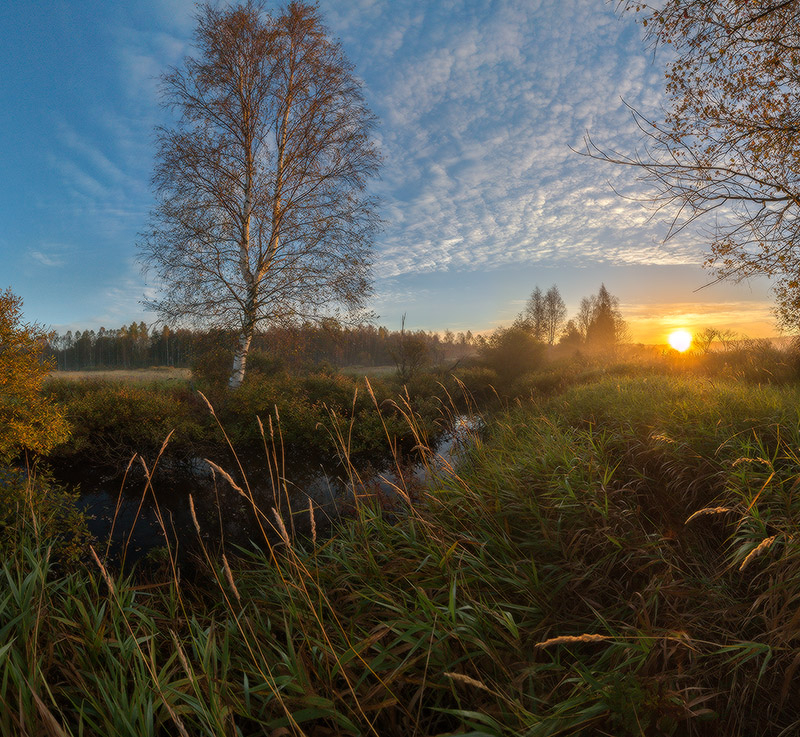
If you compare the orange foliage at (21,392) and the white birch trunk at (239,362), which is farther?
the white birch trunk at (239,362)

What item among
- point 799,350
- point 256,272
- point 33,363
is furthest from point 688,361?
point 33,363

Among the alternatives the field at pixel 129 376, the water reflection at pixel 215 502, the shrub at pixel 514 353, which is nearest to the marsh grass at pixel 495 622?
the water reflection at pixel 215 502

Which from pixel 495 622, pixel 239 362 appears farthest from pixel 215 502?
pixel 495 622

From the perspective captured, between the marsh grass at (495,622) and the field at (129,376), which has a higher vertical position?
the field at (129,376)

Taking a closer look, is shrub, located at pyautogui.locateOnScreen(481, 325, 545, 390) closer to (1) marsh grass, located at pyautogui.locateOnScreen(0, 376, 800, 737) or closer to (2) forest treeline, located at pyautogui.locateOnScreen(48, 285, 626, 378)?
(2) forest treeline, located at pyautogui.locateOnScreen(48, 285, 626, 378)

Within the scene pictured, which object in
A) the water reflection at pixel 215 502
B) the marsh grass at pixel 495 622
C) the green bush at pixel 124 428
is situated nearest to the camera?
the marsh grass at pixel 495 622

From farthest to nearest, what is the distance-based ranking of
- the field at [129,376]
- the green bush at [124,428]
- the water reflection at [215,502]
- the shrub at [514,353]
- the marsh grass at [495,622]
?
the shrub at [514,353] < the field at [129,376] < the green bush at [124,428] < the water reflection at [215,502] < the marsh grass at [495,622]

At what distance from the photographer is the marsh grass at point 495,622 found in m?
1.53

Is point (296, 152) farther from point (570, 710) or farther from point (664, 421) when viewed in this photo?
point (570, 710)

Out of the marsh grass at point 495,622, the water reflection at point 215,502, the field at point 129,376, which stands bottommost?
the water reflection at point 215,502

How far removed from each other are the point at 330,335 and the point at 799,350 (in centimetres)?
1173

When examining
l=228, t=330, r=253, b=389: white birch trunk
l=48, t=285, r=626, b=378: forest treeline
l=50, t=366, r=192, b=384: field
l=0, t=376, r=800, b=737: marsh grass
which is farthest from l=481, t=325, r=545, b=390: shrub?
l=0, t=376, r=800, b=737: marsh grass

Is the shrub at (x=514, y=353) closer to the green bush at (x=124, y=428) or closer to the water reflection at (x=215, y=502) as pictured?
the water reflection at (x=215, y=502)

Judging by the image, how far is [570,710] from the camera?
1614 mm
